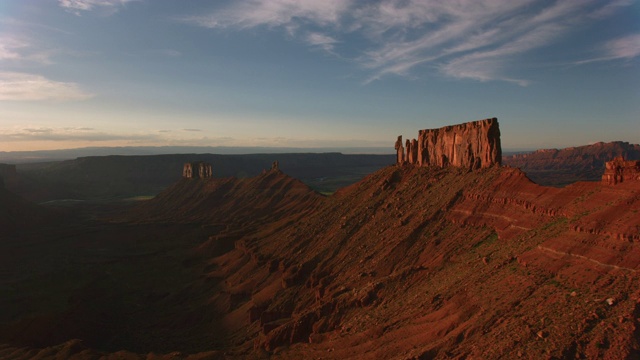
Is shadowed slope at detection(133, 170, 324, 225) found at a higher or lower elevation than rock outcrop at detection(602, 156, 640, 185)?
lower

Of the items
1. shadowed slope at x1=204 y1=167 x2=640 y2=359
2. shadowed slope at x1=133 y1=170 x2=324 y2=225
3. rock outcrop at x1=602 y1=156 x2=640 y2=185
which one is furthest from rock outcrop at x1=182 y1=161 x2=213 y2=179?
rock outcrop at x1=602 y1=156 x2=640 y2=185

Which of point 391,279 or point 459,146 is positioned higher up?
point 459,146

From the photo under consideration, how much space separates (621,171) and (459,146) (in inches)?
893

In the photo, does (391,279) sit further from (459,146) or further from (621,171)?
(459,146)

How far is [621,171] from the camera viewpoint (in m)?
28.4

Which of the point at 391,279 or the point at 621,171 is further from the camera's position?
the point at 391,279

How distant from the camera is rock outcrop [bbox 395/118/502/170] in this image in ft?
149

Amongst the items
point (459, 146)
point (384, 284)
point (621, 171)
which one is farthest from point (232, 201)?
point (621, 171)

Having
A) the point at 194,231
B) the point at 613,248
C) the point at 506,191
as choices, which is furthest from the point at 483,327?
the point at 194,231

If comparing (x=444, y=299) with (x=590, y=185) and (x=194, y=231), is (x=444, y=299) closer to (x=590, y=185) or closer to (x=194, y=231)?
(x=590, y=185)

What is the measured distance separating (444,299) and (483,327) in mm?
5312

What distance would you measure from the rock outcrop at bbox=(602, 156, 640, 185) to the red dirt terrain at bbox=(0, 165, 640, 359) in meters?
0.72

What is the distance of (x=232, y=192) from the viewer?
123500 mm

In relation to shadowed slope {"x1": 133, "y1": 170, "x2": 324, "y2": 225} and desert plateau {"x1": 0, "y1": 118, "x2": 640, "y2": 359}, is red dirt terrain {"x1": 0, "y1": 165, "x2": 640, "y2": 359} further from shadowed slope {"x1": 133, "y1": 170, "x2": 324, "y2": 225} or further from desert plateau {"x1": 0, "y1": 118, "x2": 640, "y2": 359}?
shadowed slope {"x1": 133, "y1": 170, "x2": 324, "y2": 225}
